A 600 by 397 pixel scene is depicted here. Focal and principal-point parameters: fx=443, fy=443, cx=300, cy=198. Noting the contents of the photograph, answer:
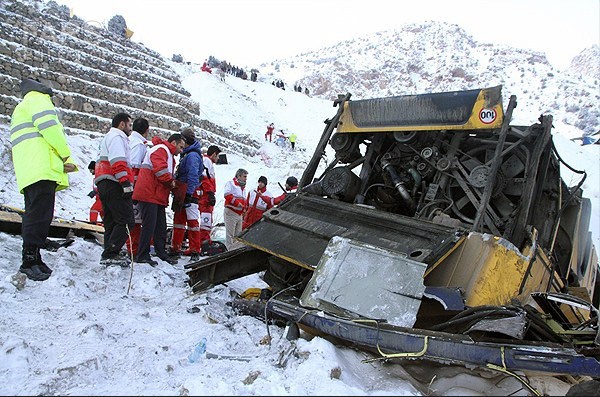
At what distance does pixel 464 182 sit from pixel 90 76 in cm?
1542

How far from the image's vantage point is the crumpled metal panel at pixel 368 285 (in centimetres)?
302

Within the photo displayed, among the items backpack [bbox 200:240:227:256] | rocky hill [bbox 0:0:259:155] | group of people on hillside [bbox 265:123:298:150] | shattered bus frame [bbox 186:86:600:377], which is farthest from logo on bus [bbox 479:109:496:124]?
group of people on hillside [bbox 265:123:298:150]

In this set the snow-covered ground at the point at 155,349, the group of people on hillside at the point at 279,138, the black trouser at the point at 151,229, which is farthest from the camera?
the group of people on hillside at the point at 279,138

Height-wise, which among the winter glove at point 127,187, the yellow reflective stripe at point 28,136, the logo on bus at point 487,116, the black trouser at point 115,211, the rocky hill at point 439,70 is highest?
the rocky hill at point 439,70

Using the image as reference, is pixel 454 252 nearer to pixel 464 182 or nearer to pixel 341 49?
pixel 464 182

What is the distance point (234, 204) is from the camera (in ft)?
24.9

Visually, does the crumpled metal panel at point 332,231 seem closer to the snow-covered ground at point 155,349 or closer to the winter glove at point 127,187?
the snow-covered ground at point 155,349

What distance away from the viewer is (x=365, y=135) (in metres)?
5.46

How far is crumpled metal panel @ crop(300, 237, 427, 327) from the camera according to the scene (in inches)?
119

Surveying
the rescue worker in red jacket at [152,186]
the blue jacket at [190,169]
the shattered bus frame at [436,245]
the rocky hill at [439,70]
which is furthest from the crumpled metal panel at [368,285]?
the rocky hill at [439,70]

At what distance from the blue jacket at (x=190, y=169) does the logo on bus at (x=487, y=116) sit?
3670 mm

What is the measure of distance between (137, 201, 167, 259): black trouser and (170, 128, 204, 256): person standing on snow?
1.85ft

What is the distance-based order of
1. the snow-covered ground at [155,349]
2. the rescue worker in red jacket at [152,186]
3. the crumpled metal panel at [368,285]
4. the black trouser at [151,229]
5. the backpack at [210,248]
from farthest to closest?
the backpack at [210,248] < the rescue worker in red jacket at [152,186] < the black trouser at [151,229] < the crumpled metal panel at [368,285] < the snow-covered ground at [155,349]

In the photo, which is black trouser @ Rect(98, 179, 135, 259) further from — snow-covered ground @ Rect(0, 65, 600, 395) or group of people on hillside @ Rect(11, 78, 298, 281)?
snow-covered ground @ Rect(0, 65, 600, 395)
